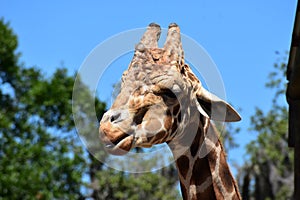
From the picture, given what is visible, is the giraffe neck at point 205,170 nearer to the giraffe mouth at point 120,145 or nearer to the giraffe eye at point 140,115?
the giraffe eye at point 140,115

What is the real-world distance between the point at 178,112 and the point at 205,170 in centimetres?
55

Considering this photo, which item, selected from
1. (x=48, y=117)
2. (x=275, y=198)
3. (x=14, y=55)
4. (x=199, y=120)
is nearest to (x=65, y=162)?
(x=48, y=117)

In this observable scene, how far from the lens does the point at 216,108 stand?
17.0 ft

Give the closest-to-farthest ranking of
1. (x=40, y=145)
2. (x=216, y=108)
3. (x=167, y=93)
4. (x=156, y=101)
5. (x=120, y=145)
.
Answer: (x=120, y=145)
(x=156, y=101)
(x=167, y=93)
(x=216, y=108)
(x=40, y=145)

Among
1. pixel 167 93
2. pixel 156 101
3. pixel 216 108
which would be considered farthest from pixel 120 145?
pixel 216 108

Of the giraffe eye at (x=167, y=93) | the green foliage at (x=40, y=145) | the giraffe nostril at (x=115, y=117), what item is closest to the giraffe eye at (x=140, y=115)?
the giraffe nostril at (x=115, y=117)

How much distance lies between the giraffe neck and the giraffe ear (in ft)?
0.43

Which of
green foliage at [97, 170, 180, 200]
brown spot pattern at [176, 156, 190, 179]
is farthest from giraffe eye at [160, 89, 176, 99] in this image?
green foliage at [97, 170, 180, 200]

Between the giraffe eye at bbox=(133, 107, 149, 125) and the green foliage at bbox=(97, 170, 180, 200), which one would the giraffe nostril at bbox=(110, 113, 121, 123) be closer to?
the giraffe eye at bbox=(133, 107, 149, 125)

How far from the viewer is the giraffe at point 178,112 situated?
15.6 ft

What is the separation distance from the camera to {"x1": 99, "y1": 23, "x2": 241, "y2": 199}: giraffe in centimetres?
477

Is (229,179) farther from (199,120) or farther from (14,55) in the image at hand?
(14,55)

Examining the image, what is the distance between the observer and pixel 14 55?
2122 centimetres

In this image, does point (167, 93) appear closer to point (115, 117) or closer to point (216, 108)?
point (216, 108)
